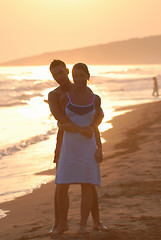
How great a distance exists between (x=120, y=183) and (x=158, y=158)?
2.33 m

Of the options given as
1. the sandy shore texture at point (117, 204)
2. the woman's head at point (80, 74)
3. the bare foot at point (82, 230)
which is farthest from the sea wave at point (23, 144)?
the woman's head at point (80, 74)

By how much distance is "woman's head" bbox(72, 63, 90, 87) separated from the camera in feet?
17.2

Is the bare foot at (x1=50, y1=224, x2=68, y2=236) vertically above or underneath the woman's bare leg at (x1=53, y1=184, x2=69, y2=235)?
underneath

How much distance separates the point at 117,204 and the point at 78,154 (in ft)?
6.97

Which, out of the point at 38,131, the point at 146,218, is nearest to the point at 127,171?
the point at 146,218

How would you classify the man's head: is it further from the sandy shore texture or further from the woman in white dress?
the sandy shore texture

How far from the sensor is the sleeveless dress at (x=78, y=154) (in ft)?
17.2

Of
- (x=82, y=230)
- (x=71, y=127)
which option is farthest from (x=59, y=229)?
(x=71, y=127)

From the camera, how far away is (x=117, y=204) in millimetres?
7160

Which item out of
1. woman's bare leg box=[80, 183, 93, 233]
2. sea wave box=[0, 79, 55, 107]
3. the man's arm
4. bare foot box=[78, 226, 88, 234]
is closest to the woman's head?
the man's arm

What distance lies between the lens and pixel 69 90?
17.8 feet

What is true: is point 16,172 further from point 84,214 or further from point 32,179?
point 84,214

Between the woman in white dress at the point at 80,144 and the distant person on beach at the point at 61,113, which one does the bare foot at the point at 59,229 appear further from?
the woman in white dress at the point at 80,144

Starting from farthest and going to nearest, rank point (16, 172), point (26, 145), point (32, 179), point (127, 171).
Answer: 1. point (26, 145)
2. point (16, 172)
3. point (32, 179)
4. point (127, 171)
